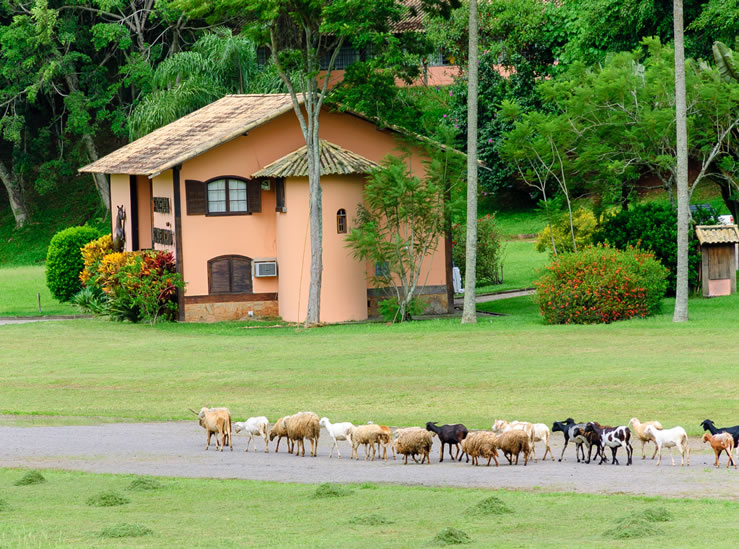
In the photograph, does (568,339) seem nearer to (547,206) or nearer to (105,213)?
(547,206)

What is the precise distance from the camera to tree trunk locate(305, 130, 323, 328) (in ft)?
133

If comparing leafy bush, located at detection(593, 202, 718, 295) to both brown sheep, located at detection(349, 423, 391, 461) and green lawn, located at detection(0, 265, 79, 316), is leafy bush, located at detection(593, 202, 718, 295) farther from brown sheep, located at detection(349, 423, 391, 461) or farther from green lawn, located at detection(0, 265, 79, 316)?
brown sheep, located at detection(349, 423, 391, 461)

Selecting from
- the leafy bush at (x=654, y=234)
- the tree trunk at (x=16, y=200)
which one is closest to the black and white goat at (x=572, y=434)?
the leafy bush at (x=654, y=234)

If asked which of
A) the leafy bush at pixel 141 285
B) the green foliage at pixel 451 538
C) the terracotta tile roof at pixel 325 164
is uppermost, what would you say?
the terracotta tile roof at pixel 325 164

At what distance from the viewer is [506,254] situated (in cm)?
6250

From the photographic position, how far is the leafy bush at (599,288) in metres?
37.2

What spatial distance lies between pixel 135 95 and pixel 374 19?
42.0 m

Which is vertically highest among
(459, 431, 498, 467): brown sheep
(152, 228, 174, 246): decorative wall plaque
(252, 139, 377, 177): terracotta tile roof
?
(252, 139, 377, 177): terracotta tile roof

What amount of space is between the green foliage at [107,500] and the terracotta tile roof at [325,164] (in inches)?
1026

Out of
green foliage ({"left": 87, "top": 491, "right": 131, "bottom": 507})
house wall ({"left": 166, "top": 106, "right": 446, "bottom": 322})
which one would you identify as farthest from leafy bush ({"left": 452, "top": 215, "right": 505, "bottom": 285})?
green foliage ({"left": 87, "top": 491, "right": 131, "bottom": 507})

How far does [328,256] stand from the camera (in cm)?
4253

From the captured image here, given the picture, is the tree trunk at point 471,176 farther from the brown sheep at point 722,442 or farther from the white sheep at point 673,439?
the brown sheep at point 722,442

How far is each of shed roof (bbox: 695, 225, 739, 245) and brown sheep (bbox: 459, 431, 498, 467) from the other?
2731 centimetres

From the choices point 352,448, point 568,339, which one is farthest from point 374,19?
point 352,448
